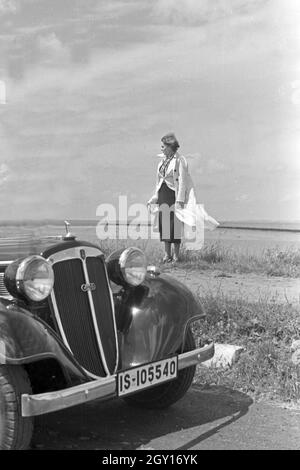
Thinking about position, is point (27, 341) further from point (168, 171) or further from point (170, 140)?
point (170, 140)

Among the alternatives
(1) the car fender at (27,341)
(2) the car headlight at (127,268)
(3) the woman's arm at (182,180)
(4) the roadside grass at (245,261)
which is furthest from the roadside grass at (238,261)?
(1) the car fender at (27,341)

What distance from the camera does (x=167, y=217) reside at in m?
9.32

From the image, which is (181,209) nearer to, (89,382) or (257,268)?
(257,268)

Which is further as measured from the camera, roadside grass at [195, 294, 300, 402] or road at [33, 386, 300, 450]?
roadside grass at [195, 294, 300, 402]

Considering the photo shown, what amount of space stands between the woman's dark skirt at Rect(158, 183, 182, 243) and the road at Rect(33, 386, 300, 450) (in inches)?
183

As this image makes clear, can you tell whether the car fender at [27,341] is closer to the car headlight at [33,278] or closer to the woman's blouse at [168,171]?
the car headlight at [33,278]

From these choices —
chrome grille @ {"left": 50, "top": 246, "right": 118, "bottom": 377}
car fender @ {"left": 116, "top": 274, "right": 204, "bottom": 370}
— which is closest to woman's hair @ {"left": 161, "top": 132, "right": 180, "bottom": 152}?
car fender @ {"left": 116, "top": 274, "right": 204, "bottom": 370}

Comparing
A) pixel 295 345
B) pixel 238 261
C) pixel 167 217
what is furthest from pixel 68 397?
pixel 167 217

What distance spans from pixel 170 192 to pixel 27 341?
6194 mm

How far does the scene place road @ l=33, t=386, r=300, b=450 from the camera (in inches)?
146

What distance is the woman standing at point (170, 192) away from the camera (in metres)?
9.12

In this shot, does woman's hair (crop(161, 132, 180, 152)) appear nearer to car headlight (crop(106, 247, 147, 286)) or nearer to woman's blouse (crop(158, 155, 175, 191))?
woman's blouse (crop(158, 155, 175, 191))
